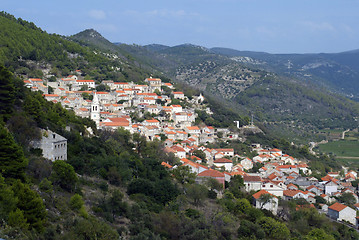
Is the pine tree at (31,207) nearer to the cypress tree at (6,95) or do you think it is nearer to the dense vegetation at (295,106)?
the cypress tree at (6,95)

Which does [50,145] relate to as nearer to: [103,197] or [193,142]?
[103,197]

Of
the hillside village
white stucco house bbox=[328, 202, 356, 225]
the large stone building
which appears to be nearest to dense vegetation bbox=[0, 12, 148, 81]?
the hillside village

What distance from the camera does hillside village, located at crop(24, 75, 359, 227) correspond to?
4266 centimetres

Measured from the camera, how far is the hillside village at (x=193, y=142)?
42.7 m

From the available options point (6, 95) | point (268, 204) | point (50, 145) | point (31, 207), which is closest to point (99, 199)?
point (50, 145)

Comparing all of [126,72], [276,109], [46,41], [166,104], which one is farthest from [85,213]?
[276,109]

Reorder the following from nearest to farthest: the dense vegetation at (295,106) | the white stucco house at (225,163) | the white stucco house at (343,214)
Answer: the white stucco house at (343,214)
the white stucco house at (225,163)
the dense vegetation at (295,106)

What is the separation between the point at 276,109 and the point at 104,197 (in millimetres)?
123064

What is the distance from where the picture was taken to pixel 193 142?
58406mm

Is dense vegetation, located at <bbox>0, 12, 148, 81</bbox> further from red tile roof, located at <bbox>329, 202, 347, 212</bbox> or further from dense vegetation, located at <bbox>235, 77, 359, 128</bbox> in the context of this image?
dense vegetation, located at <bbox>235, 77, 359, 128</bbox>

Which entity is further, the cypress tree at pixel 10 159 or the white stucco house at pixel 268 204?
the white stucco house at pixel 268 204

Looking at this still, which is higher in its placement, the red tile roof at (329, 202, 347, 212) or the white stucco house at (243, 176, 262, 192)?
the white stucco house at (243, 176, 262, 192)

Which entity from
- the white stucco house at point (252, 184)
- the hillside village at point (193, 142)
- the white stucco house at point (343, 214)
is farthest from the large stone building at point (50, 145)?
the white stucco house at point (343, 214)

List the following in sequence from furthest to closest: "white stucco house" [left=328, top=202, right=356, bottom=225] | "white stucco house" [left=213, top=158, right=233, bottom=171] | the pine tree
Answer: "white stucco house" [left=213, top=158, right=233, bottom=171] → "white stucco house" [left=328, top=202, right=356, bottom=225] → the pine tree
